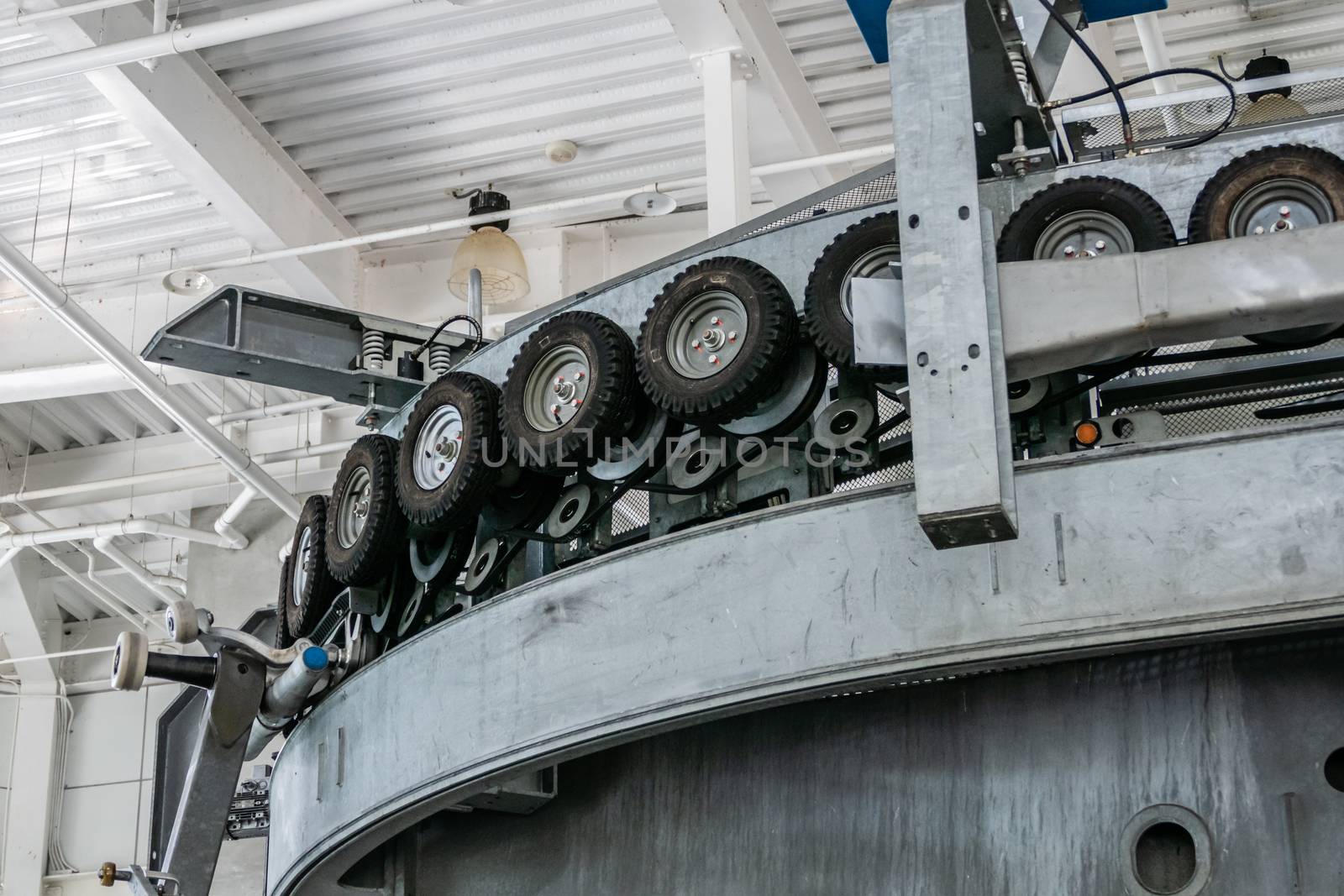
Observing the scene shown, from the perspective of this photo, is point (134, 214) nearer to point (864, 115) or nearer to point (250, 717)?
point (864, 115)

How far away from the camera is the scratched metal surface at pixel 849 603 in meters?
4.03

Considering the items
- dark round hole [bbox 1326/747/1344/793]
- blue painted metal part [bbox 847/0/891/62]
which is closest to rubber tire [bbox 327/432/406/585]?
blue painted metal part [bbox 847/0/891/62]

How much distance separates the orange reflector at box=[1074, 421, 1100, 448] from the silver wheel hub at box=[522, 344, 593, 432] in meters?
1.59

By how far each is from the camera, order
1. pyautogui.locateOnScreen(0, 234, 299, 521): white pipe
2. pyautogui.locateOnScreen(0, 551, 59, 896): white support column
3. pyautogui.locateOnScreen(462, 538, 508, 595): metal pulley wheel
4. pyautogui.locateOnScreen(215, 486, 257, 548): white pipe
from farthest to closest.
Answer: pyautogui.locateOnScreen(0, 551, 59, 896): white support column
pyautogui.locateOnScreen(215, 486, 257, 548): white pipe
pyautogui.locateOnScreen(0, 234, 299, 521): white pipe
pyautogui.locateOnScreen(462, 538, 508, 595): metal pulley wheel

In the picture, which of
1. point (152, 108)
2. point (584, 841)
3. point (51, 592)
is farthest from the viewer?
point (51, 592)

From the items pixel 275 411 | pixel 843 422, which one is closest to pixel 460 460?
pixel 843 422

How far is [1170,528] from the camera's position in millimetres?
4086

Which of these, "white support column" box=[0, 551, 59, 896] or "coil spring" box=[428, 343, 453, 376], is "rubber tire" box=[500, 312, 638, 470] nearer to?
"coil spring" box=[428, 343, 453, 376]

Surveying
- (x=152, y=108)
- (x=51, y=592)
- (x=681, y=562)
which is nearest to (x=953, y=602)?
(x=681, y=562)

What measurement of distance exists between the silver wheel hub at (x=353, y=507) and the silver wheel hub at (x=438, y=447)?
428 mm

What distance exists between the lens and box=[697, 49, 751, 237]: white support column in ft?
33.5

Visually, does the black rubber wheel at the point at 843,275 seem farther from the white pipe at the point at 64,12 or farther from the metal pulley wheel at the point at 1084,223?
the white pipe at the point at 64,12

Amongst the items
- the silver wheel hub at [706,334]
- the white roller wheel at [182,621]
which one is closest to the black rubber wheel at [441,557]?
the white roller wheel at [182,621]

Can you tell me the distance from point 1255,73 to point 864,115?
149 inches
